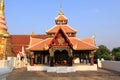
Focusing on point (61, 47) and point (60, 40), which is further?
point (60, 40)

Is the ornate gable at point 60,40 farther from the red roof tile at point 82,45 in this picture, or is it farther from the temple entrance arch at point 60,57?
the temple entrance arch at point 60,57

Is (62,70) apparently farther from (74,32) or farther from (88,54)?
(74,32)

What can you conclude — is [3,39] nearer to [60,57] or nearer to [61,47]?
[60,57]

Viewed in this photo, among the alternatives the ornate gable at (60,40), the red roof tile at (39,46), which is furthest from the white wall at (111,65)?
the red roof tile at (39,46)

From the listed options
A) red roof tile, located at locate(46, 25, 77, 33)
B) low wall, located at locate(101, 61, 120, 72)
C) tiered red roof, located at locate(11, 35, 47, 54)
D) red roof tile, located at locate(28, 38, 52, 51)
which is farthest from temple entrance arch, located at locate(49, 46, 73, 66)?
tiered red roof, located at locate(11, 35, 47, 54)

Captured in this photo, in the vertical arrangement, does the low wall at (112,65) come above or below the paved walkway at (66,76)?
above

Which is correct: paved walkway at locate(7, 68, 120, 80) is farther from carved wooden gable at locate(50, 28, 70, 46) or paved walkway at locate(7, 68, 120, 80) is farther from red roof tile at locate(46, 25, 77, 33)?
red roof tile at locate(46, 25, 77, 33)

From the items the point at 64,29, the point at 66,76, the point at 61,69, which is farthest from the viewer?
the point at 64,29

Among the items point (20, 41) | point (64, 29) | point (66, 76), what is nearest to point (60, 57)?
point (64, 29)

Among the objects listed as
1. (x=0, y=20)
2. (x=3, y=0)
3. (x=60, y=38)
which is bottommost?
(x=60, y=38)

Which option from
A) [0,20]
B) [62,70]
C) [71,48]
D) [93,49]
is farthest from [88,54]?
[0,20]

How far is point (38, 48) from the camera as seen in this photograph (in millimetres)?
22922

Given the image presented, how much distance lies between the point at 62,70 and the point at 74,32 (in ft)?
21.2

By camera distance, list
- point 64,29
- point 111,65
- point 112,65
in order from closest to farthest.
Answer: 1. point 112,65
2. point 111,65
3. point 64,29
